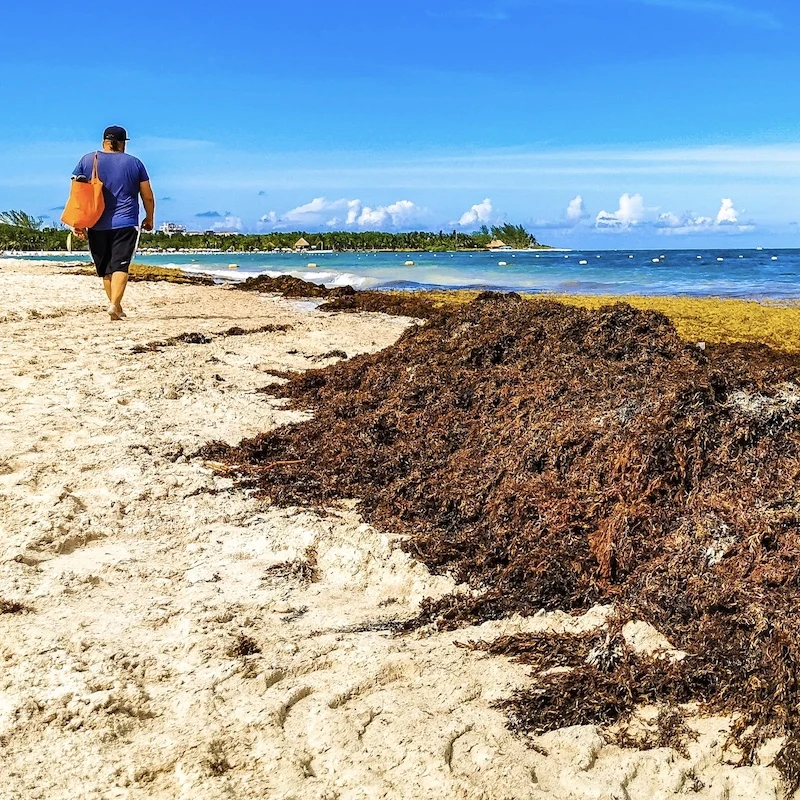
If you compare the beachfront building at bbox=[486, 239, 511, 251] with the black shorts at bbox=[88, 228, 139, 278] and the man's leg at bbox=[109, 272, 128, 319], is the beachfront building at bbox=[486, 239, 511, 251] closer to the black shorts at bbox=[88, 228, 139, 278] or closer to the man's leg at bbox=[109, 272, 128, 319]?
the man's leg at bbox=[109, 272, 128, 319]

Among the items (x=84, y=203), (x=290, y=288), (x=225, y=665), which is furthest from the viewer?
(x=290, y=288)

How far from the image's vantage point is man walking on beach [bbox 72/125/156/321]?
855 cm

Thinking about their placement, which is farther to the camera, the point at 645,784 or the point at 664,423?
the point at 664,423

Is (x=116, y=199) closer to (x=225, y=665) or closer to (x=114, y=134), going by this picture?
(x=114, y=134)

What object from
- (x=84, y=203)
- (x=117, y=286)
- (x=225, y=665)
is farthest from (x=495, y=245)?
(x=225, y=665)

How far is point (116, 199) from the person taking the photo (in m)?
8.60

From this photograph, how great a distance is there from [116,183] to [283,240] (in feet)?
386

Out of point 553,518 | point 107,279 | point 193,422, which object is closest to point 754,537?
point 553,518

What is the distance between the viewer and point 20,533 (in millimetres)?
3072

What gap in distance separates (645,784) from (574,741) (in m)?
0.21

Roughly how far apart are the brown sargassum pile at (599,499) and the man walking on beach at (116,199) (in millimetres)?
4841

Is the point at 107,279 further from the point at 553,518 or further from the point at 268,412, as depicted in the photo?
the point at 553,518

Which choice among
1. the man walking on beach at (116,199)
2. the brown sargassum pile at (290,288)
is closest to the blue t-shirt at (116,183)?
the man walking on beach at (116,199)

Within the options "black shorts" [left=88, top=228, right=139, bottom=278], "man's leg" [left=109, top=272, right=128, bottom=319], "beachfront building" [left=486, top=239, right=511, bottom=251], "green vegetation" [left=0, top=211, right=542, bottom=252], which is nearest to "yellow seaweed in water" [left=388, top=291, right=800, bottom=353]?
"black shorts" [left=88, top=228, right=139, bottom=278]
